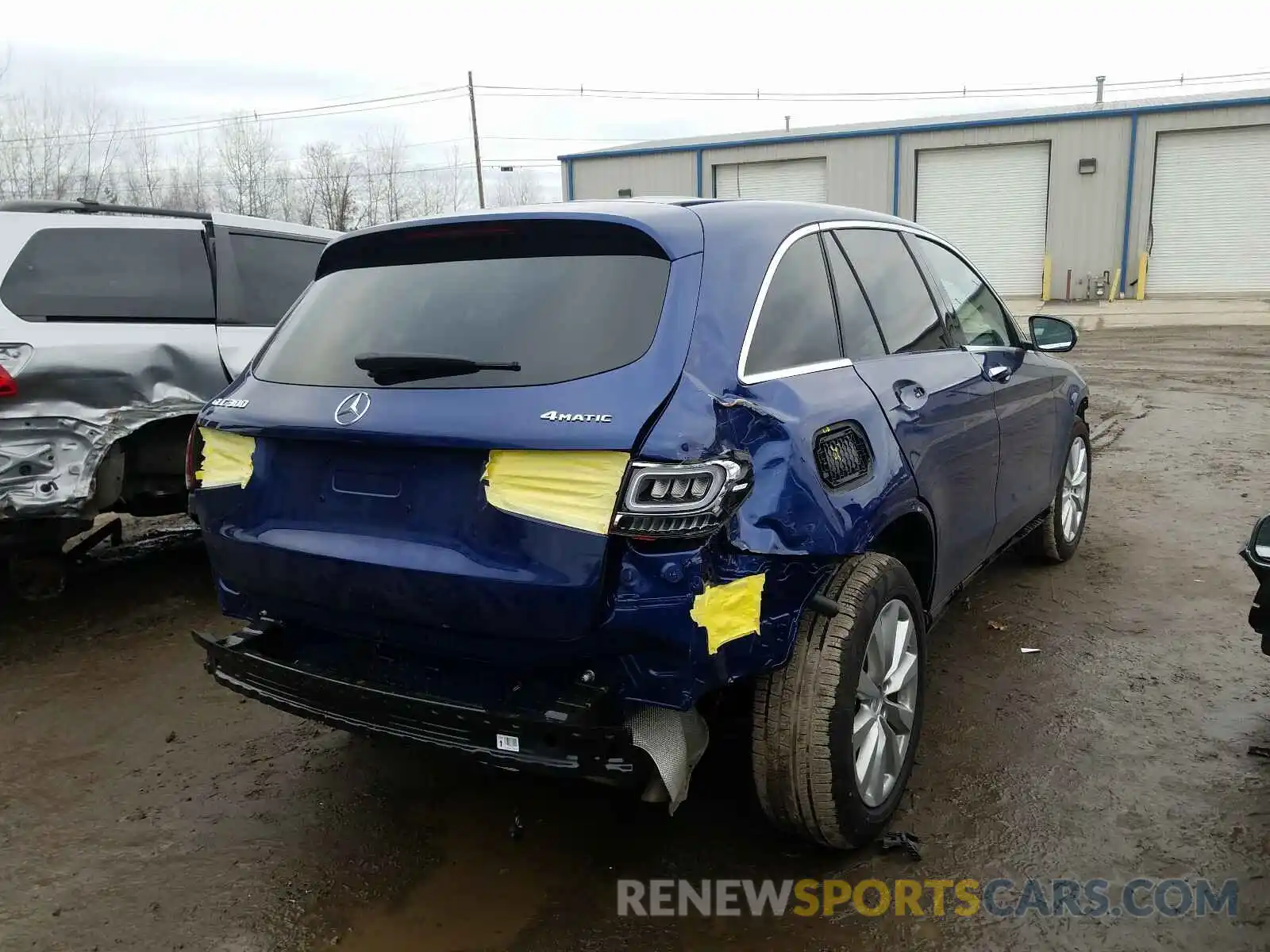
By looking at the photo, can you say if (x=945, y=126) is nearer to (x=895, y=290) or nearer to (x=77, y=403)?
(x=895, y=290)

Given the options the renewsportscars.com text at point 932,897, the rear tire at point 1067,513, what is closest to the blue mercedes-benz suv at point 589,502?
the renewsportscars.com text at point 932,897

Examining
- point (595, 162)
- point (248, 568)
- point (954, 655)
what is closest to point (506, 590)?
point (248, 568)

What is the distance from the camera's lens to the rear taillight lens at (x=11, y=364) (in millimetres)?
4145

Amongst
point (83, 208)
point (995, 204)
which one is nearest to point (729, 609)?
point (83, 208)

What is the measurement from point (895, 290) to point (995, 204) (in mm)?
26270

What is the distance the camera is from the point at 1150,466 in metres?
7.82

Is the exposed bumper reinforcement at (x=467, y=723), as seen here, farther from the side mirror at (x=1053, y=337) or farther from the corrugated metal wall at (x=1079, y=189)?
the corrugated metal wall at (x=1079, y=189)

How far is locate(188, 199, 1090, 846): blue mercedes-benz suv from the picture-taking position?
2.28m

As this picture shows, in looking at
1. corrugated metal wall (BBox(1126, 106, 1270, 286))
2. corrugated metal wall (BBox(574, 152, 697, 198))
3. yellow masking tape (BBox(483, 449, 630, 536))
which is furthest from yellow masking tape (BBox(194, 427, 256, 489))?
corrugated metal wall (BBox(574, 152, 697, 198))

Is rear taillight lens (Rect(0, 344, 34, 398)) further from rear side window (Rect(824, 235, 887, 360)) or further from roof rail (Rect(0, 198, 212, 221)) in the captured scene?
rear side window (Rect(824, 235, 887, 360))

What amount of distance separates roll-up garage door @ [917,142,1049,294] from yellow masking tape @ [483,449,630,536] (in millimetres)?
26848

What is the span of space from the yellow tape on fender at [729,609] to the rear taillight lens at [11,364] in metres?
3.42

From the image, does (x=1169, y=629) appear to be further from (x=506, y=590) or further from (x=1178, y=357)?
(x=1178, y=357)

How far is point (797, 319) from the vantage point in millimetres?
2830
